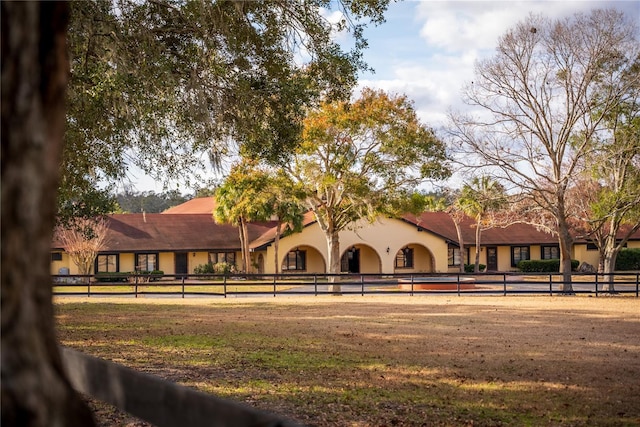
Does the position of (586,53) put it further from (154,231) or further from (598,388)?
(154,231)

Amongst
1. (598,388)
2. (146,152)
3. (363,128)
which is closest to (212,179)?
(146,152)

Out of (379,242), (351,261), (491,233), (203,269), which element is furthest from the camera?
(491,233)

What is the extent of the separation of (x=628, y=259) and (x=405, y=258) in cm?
1636

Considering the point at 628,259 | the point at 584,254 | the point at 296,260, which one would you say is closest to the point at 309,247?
the point at 296,260

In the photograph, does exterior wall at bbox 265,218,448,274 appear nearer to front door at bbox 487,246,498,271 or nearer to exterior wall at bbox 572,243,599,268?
front door at bbox 487,246,498,271

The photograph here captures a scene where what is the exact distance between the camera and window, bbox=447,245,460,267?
182 ft

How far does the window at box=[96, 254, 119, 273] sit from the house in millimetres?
63

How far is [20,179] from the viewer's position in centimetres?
266

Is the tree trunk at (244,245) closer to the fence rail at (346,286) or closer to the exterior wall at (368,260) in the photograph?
the fence rail at (346,286)

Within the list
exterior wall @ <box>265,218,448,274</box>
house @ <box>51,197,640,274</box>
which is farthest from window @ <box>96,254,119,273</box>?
exterior wall @ <box>265,218,448,274</box>

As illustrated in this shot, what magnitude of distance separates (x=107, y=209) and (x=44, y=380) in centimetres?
1876

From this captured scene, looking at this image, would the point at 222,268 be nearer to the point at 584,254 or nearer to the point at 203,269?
the point at 203,269

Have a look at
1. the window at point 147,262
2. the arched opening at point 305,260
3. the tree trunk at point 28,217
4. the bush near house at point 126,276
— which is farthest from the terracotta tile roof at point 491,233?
the tree trunk at point 28,217

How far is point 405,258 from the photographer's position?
53.9 meters
